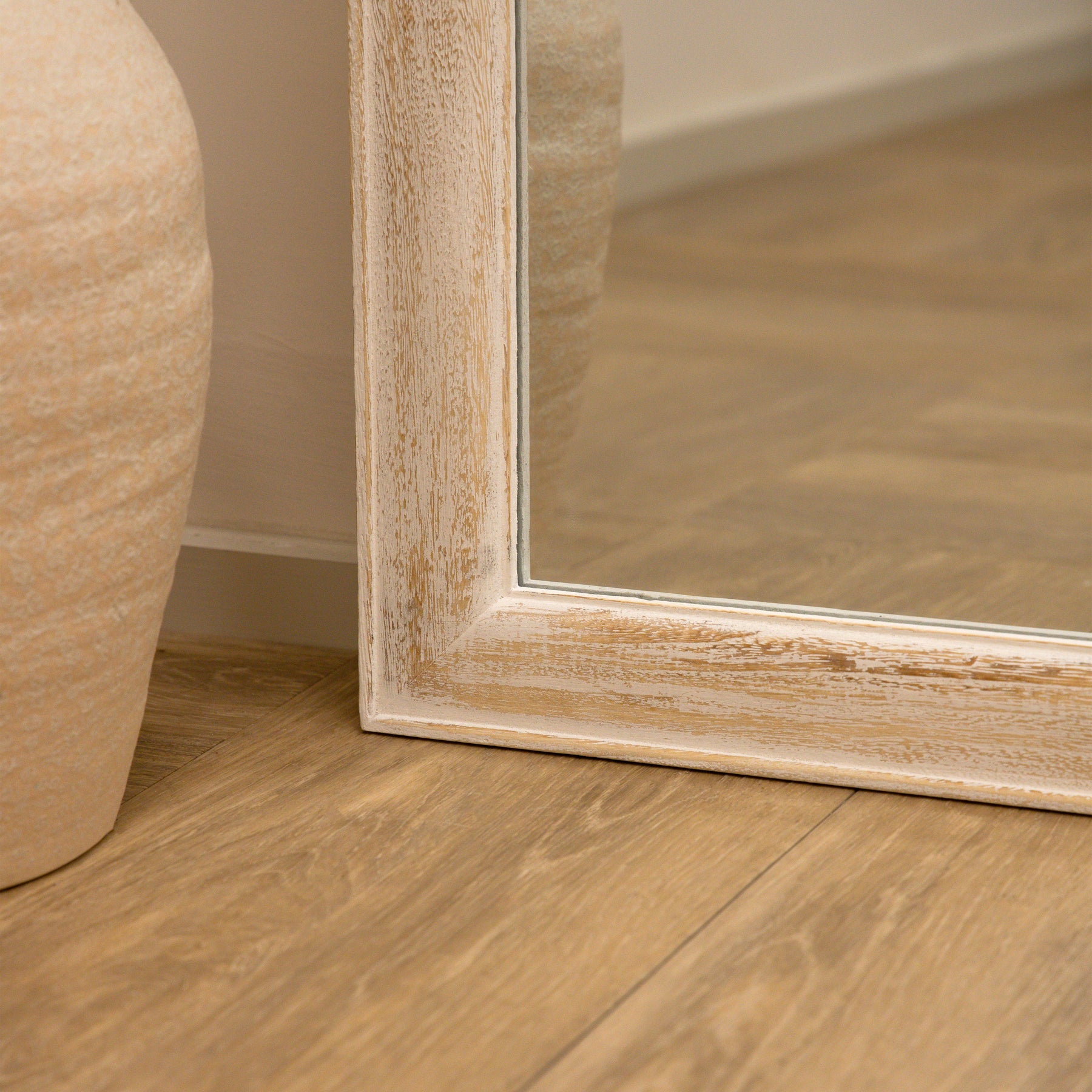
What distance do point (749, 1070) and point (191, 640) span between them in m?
0.69

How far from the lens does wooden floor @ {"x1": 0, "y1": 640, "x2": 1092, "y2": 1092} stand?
0.77m

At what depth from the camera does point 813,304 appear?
1112 mm

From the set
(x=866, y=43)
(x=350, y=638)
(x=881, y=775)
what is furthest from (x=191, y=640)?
(x=866, y=43)

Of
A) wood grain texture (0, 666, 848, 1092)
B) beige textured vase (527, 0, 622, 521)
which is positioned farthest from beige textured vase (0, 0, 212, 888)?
beige textured vase (527, 0, 622, 521)

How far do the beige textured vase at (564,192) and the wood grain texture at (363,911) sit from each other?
22 cm

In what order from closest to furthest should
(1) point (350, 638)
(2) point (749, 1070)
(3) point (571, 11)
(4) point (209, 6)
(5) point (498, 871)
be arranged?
(2) point (749, 1070)
(5) point (498, 871)
(3) point (571, 11)
(4) point (209, 6)
(1) point (350, 638)

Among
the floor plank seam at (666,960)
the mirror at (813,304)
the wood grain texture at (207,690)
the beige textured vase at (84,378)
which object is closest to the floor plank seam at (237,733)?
the wood grain texture at (207,690)

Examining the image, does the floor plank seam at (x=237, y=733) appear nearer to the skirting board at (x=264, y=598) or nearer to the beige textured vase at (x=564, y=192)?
the skirting board at (x=264, y=598)

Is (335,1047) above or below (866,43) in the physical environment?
below

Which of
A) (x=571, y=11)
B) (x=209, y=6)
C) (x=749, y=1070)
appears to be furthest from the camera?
(x=209, y=6)

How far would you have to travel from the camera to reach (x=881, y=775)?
1.03 m

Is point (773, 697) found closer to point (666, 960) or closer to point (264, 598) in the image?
point (666, 960)

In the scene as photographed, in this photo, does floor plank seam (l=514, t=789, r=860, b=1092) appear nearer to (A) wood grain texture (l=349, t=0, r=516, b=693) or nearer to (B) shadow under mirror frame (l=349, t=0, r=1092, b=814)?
(B) shadow under mirror frame (l=349, t=0, r=1092, b=814)

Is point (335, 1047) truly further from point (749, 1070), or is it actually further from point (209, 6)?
point (209, 6)
